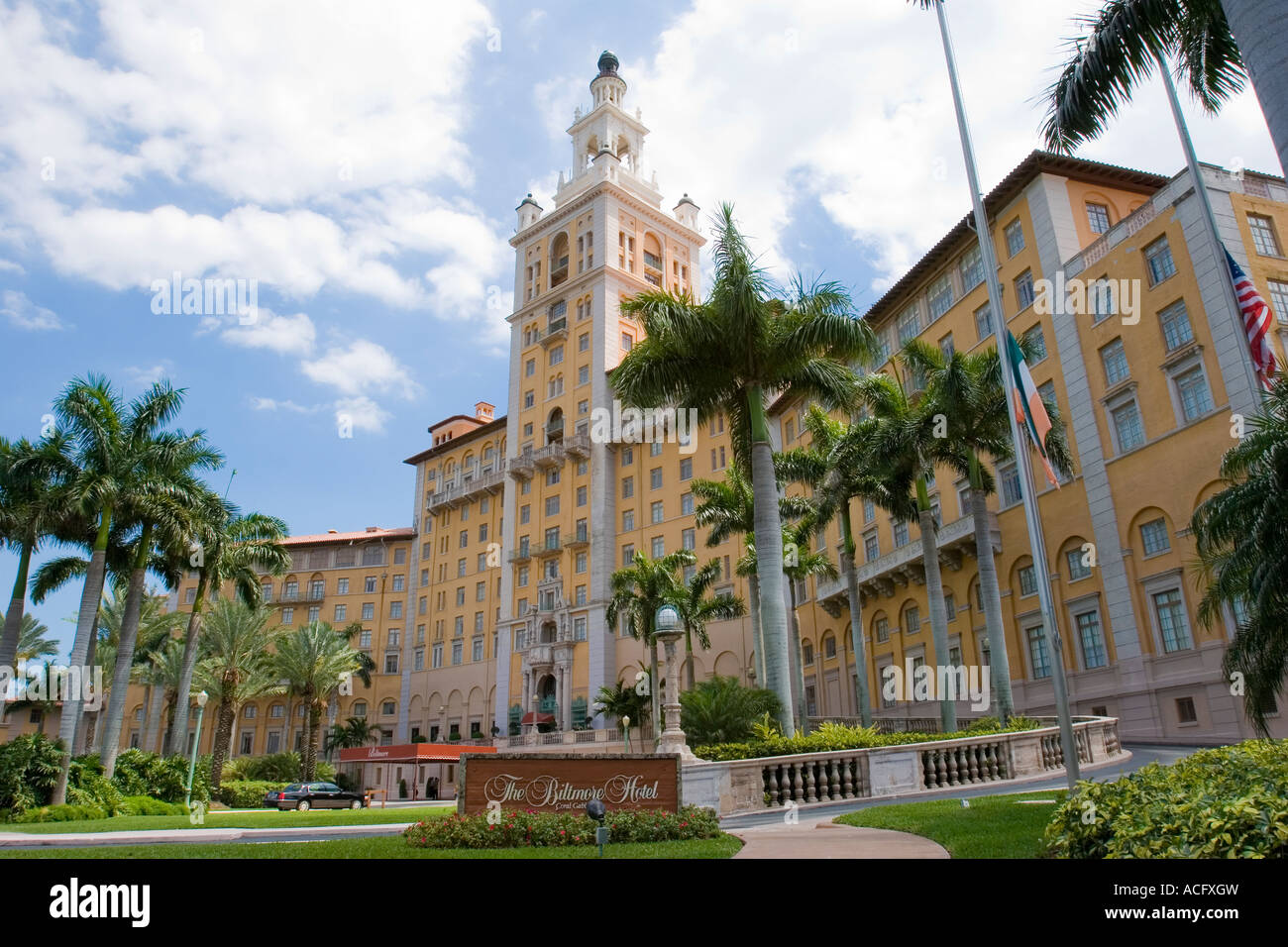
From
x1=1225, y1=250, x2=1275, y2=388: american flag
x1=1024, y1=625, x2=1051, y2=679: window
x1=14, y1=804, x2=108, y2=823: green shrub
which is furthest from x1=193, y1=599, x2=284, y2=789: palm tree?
x1=1225, y1=250, x2=1275, y2=388: american flag

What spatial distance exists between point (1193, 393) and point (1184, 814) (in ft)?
88.0

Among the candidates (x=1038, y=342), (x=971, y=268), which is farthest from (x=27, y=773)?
(x=971, y=268)

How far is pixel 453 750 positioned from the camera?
1864 inches

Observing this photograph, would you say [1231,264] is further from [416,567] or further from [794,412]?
[416,567]

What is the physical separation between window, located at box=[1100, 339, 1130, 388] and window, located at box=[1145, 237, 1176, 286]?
2.50 meters

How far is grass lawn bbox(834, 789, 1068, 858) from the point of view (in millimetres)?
9041

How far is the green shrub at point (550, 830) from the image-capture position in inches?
487

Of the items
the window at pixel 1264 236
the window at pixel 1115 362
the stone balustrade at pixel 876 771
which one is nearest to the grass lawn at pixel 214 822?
the stone balustrade at pixel 876 771

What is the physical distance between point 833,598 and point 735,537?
29.6ft

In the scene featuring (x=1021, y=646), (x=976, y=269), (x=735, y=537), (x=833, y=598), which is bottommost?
(x=1021, y=646)

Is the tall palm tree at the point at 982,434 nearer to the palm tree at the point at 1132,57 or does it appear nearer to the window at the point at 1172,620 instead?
the window at the point at 1172,620

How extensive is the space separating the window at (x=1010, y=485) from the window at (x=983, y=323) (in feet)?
19.9

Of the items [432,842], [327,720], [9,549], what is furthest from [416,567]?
[432,842]

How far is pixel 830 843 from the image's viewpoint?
11.0 metres
